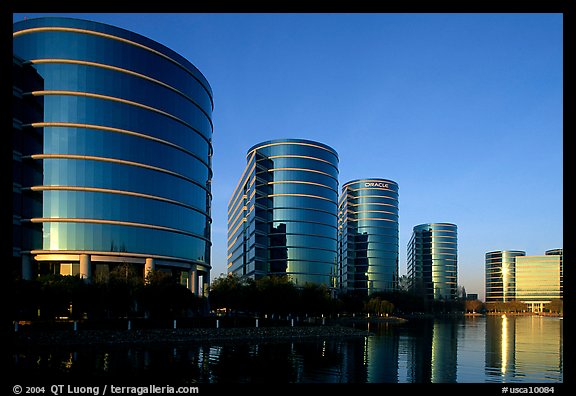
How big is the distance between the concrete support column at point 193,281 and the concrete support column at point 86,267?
71.0ft

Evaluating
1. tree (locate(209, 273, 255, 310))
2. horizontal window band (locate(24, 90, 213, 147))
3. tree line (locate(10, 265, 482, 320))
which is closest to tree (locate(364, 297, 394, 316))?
tree line (locate(10, 265, 482, 320))

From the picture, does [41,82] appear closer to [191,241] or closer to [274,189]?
[191,241]

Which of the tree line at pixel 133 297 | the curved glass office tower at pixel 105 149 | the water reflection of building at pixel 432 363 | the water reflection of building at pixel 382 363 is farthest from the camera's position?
the curved glass office tower at pixel 105 149

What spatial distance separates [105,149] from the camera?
84.4 m

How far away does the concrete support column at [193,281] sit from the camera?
322 feet

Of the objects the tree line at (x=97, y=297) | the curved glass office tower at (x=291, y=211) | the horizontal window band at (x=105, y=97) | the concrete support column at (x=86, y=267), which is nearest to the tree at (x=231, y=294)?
the tree line at (x=97, y=297)

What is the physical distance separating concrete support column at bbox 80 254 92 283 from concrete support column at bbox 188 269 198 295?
21.6 m

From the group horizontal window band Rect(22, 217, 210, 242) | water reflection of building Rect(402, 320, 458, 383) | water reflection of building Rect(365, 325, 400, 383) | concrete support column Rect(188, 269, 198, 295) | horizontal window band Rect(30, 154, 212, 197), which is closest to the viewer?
water reflection of building Rect(365, 325, 400, 383)

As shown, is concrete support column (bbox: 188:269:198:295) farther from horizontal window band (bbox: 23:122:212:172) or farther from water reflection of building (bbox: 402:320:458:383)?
water reflection of building (bbox: 402:320:458:383)

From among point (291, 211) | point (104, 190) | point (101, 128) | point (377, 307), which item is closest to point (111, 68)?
point (101, 128)

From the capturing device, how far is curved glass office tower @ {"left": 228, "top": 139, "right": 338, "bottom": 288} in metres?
167

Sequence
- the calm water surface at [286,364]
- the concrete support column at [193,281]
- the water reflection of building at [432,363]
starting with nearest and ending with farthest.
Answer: the calm water surface at [286,364]
the water reflection of building at [432,363]
the concrete support column at [193,281]

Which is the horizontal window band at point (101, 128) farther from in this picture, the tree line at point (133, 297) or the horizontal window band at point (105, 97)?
the tree line at point (133, 297)
